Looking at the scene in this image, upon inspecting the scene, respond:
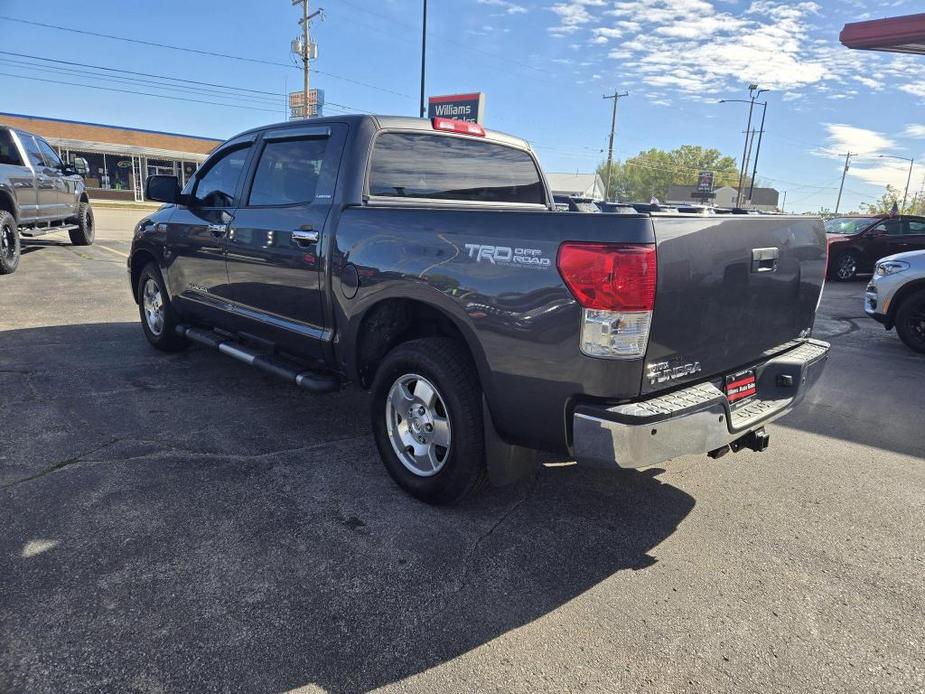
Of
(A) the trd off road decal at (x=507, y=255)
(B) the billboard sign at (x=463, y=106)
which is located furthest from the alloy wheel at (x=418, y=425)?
(B) the billboard sign at (x=463, y=106)

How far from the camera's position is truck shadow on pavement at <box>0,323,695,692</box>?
218 cm

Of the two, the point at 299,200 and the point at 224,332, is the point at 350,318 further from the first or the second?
the point at 224,332

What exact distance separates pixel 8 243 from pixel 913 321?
485 inches

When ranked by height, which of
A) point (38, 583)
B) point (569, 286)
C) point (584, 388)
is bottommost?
point (38, 583)

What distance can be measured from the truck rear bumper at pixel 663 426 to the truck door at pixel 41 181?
1166 centimetres

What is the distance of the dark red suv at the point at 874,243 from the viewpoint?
13.7 metres

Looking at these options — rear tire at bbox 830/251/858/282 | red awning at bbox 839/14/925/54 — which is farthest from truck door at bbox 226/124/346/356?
red awning at bbox 839/14/925/54

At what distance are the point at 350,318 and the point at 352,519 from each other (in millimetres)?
1092

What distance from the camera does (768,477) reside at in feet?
12.4

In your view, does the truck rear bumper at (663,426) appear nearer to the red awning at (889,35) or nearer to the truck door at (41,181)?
the truck door at (41,181)

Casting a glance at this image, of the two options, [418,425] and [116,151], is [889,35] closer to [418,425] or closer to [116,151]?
[418,425]

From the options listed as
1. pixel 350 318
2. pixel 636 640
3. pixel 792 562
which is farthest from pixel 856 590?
pixel 350 318

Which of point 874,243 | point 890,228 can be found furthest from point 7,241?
point 890,228

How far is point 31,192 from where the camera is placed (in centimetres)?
1049
